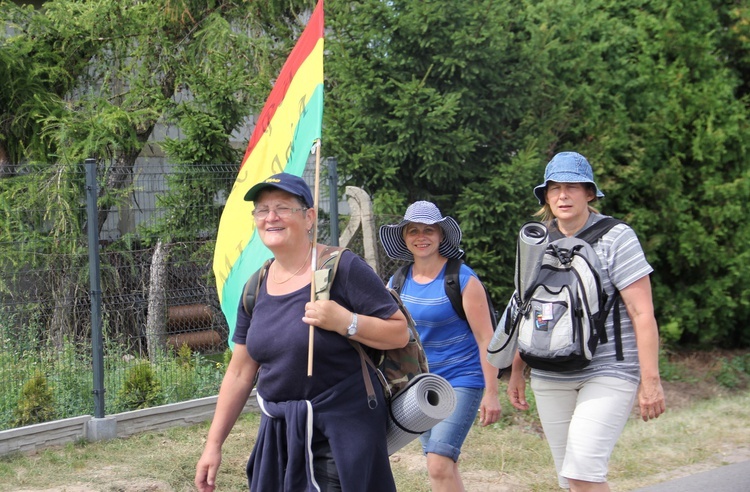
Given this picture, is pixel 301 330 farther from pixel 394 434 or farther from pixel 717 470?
pixel 717 470

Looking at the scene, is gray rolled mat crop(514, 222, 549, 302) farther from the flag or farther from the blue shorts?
Answer: the flag

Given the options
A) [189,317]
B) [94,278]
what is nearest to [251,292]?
[94,278]

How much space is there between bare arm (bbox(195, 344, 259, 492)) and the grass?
7.96ft

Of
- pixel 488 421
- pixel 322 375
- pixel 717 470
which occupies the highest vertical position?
pixel 322 375

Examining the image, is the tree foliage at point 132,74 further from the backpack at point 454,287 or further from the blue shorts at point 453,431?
the blue shorts at point 453,431

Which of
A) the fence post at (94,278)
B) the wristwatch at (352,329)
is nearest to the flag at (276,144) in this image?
the wristwatch at (352,329)

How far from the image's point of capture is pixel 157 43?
10156 mm

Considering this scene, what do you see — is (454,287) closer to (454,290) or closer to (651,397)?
(454,290)

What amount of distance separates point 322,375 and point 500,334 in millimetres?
1212

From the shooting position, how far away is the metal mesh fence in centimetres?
625

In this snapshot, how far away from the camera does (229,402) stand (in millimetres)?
3289

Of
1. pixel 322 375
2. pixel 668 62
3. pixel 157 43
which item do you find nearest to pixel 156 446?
pixel 322 375

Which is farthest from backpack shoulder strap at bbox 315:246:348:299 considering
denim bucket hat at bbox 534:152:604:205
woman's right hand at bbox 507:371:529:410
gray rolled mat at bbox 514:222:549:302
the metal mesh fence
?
the metal mesh fence

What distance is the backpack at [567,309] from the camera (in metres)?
3.66
